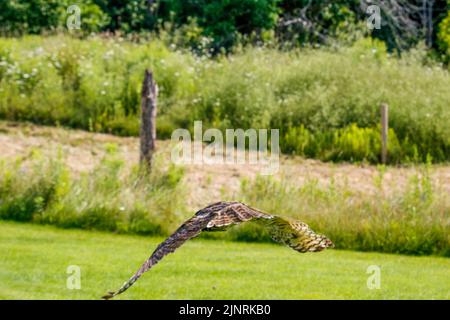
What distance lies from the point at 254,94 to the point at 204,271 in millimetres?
7782

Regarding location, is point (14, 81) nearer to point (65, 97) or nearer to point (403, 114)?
point (65, 97)

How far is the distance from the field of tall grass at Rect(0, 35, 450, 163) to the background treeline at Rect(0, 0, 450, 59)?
303cm

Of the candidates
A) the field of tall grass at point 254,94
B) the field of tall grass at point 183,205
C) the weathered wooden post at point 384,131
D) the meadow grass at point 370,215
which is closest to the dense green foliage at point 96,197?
the field of tall grass at point 183,205

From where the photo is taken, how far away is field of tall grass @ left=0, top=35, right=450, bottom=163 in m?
16.2

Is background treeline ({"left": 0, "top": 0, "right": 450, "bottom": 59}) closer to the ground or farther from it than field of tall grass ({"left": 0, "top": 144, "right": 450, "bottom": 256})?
farther from it

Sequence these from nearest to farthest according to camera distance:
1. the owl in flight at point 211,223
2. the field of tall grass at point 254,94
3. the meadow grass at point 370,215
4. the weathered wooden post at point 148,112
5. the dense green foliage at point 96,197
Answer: the owl in flight at point 211,223, the meadow grass at point 370,215, the dense green foliage at point 96,197, the weathered wooden post at point 148,112, the field of tall grass at point 254,94

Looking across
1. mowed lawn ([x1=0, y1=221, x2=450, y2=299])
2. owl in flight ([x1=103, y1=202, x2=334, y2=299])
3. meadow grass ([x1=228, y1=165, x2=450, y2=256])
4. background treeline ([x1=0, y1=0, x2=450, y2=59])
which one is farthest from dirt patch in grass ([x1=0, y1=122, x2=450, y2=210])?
owl in flight ([x1=103, y1=202, x2=334, y2=299])

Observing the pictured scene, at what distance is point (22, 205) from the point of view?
11.9 meters

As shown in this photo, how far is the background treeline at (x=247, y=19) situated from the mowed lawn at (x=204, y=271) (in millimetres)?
10951

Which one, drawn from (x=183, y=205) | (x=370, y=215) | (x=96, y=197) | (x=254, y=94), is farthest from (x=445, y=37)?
(x=96, y=197)

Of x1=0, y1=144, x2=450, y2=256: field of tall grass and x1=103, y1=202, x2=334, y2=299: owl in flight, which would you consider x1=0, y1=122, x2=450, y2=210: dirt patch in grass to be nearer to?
x1=0, y1=144, x2=450, y2=256: field of tall grass

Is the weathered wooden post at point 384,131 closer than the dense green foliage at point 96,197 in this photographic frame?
No

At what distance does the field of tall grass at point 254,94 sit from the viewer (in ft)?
53.0

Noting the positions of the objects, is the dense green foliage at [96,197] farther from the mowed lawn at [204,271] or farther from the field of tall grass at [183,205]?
the mowed lawn at [204,271]
